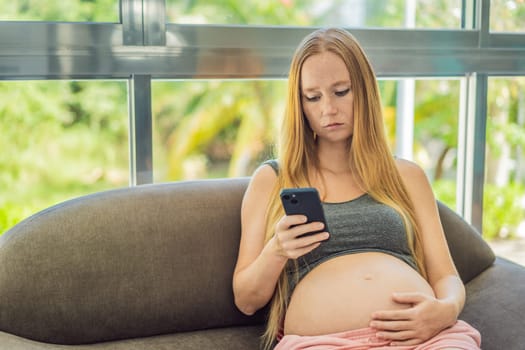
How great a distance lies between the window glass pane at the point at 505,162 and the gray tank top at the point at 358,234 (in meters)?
1.36

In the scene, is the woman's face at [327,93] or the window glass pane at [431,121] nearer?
the woman's face at [327,93]

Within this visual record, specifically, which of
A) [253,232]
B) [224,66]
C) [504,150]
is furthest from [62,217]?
[504,150]

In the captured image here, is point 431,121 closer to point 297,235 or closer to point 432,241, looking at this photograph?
point 432,241

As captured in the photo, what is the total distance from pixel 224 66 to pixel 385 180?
2.58 feet

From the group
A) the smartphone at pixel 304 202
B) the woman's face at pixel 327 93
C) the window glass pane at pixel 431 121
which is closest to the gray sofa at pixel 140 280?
the woman's face at pixel 327 93

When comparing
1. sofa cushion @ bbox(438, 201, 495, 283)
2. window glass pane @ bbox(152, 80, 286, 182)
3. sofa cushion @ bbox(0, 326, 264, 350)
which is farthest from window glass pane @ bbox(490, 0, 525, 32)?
sofa cushion @ bbox(0, 326, 264, 350)

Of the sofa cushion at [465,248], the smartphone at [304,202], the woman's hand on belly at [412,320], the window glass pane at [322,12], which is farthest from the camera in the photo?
the window glass pane at [322,12]

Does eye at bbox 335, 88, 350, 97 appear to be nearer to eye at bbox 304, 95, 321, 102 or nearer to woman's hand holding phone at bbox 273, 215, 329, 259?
eye at bbox 304, 95, 321, 102

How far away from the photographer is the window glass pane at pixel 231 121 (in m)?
2.44

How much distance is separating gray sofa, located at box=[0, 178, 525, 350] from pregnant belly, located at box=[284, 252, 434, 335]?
25 centimetres

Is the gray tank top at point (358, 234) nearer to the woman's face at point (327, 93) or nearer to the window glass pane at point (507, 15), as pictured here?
the woman's face at point (327, 93)

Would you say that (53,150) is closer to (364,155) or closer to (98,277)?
(98,277)

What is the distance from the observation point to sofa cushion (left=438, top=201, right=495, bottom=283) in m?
2.10

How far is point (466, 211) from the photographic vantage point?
2.95 meters
